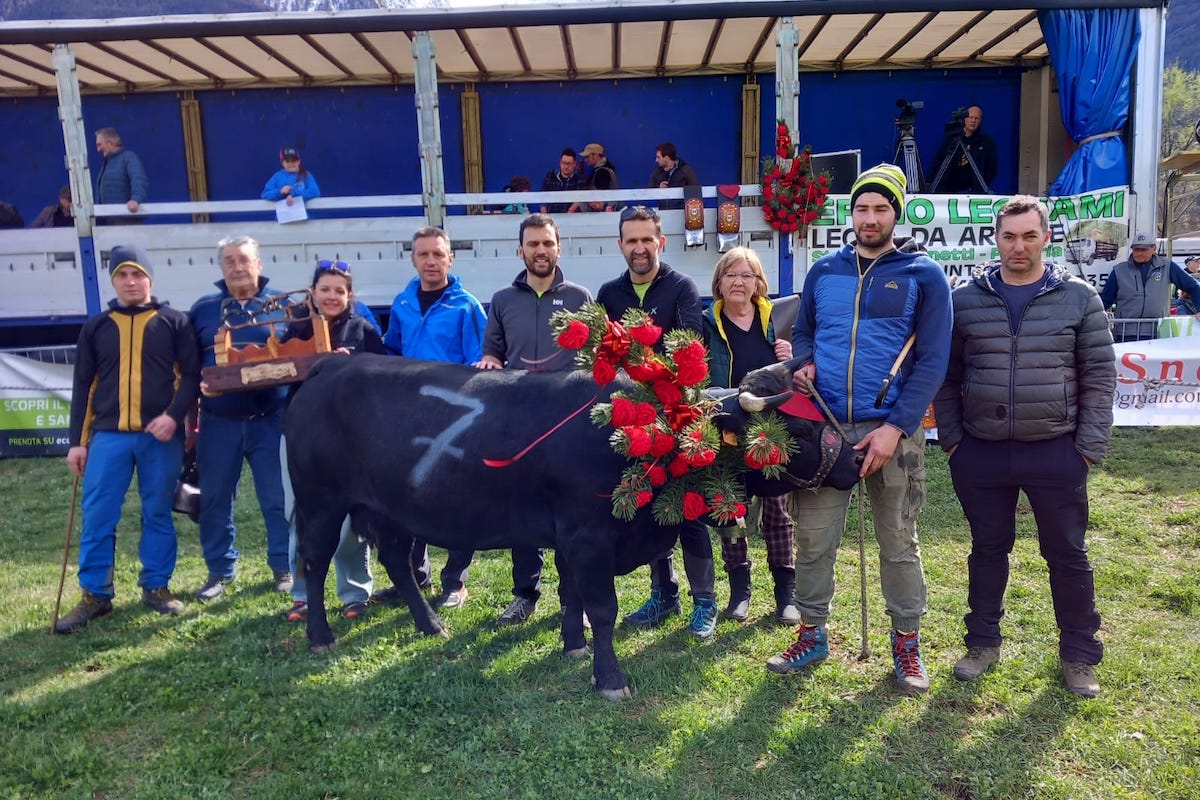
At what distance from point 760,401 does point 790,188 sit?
19.5ft

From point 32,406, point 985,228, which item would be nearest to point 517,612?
point 985,228

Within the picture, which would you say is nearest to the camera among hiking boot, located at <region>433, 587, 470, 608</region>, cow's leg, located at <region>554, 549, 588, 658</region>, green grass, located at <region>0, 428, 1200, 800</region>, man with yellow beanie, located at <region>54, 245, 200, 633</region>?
green grass, located at <region>0, 428, 1200, 800</region>

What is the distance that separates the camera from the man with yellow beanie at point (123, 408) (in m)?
4.60

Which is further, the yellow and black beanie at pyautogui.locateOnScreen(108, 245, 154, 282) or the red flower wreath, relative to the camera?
the red flower wreath

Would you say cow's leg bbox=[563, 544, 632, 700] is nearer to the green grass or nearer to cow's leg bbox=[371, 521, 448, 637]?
the green grass

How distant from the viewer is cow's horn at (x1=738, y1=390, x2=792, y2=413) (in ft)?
10.7

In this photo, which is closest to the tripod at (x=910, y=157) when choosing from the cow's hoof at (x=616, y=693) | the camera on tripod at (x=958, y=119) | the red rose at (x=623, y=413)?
the camera on tripod at (x=958, y=119)

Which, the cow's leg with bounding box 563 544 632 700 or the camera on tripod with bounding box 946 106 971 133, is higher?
the camera on tripod with bounding box 946 106 971 133

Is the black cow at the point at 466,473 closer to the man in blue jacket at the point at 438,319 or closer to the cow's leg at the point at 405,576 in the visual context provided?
the cow's leg at the point at 405,576

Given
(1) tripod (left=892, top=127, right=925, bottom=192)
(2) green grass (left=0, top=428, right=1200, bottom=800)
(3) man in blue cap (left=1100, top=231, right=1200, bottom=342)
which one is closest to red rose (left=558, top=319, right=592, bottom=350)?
(2) green grass (left=0, top=428, right=1200, bottom=800)

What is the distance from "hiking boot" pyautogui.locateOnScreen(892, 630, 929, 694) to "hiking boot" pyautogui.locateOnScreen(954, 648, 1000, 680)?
0.17 meters

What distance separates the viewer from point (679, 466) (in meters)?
3.27

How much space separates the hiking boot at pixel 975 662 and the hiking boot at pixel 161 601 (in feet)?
14.0

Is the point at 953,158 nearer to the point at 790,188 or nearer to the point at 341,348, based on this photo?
the point at 790,188
